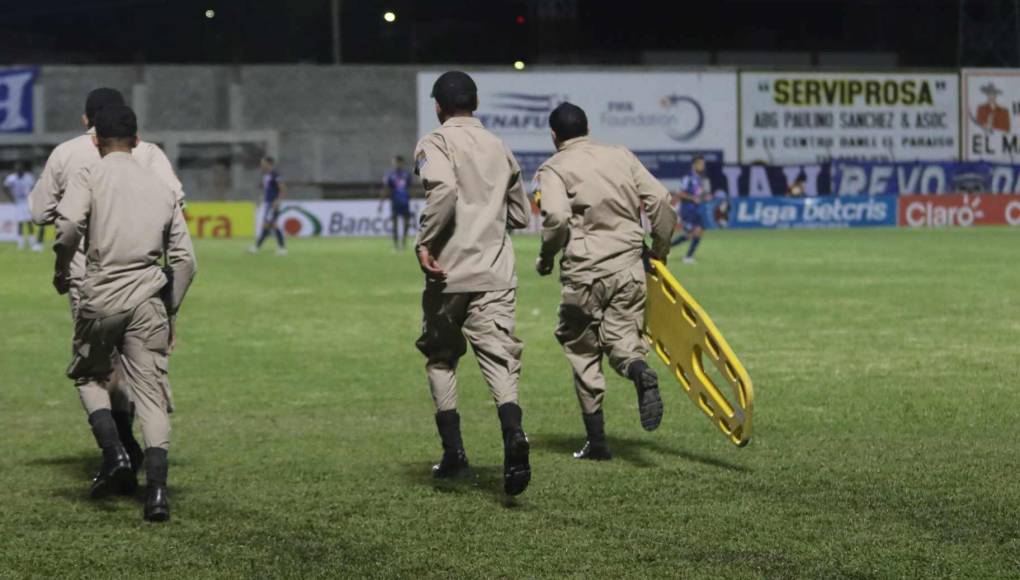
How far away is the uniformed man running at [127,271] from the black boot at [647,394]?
95.8 inches

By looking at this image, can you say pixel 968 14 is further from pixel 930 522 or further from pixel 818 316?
pixel 930 522

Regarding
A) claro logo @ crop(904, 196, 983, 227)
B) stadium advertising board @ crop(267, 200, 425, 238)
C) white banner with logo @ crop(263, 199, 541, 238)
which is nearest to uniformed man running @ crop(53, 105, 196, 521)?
white banner with logo @ crop(263, 199, 541, 238)

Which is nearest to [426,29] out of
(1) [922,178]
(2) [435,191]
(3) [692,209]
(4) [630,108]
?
(4) [630,108]

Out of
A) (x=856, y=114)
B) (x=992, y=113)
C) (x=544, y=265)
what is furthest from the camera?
(x=856, y=114)

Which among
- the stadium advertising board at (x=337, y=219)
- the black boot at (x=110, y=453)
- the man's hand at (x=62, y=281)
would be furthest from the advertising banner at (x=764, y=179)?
the black boot at (x=110, y=453)

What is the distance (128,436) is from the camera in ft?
27.1

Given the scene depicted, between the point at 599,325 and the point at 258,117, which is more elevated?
the point at 258,117

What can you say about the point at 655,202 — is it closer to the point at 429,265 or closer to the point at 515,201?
the point at 515,201

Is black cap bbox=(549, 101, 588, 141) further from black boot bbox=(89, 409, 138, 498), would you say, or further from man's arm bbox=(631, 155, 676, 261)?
black boot bbox=(89, 409, 138, 498)

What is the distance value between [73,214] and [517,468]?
7.58 feet

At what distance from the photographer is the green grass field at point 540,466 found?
6211 mm

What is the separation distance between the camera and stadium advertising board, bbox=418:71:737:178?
5412cm

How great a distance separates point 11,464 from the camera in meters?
8.81

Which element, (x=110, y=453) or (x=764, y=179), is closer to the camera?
(x=110, y=453)
